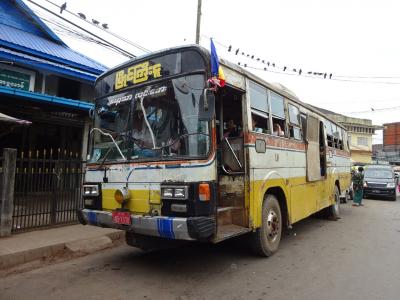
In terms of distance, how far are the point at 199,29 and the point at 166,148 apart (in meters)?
9.64

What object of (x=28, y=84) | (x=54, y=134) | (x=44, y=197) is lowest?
(x=44, y=197)

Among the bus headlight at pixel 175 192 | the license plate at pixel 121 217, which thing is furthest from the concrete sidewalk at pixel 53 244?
the bus headlight at pixel 175 192

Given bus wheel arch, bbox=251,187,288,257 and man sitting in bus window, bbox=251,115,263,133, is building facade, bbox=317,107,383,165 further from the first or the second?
man sitting in bus window, bbox=251,115,263,133

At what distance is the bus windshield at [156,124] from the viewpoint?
458cm

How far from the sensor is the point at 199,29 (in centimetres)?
1327

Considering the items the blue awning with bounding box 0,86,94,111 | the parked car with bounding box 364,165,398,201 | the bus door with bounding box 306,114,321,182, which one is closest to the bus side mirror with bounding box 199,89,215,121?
the bus door with bounding box 306,114,321,182

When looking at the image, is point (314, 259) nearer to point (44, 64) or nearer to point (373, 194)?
point (44, 64)

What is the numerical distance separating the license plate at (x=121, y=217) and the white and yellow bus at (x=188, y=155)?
0.01 m

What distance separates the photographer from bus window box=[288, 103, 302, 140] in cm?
732

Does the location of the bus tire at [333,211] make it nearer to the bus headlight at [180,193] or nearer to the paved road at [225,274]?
the paved road at [225,274]

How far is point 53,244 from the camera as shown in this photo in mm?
6574

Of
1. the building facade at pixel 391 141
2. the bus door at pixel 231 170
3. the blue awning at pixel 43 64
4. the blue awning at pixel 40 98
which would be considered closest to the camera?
the bus door at pixel 231 170

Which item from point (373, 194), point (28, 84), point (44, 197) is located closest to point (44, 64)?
point (28, 84)

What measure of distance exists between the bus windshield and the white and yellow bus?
0.01 m
